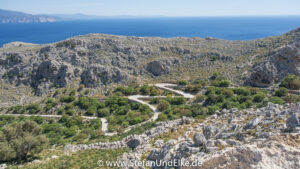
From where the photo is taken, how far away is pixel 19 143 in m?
18.1

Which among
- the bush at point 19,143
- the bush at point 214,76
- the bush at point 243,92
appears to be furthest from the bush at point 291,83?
the bush at point 19,143

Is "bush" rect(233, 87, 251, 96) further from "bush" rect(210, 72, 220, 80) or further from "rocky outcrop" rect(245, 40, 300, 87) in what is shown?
"bush" rect(210, 72, 220, 80)

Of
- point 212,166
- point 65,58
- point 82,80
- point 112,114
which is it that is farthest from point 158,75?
point 212,166

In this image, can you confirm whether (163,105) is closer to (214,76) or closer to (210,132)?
(214,76)

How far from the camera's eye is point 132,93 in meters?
48.8

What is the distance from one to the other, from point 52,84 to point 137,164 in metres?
56.6

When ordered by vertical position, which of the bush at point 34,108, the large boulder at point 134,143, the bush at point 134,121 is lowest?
the bush at point 34,108

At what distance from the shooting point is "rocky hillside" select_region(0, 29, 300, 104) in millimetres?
60062

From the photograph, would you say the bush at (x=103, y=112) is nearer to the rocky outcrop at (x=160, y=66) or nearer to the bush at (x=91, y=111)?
the bush at (x=91, y=111)

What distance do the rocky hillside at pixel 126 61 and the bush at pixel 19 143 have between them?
40741mm

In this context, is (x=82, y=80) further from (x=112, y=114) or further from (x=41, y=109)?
(x=112, y=114)

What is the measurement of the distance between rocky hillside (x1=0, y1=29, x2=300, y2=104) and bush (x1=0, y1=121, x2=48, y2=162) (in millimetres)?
40741

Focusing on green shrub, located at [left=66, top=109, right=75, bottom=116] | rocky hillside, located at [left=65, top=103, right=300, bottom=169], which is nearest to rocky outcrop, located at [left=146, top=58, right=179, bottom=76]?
green shrub, located at [left=66, top=109, right=75, bottom=116]

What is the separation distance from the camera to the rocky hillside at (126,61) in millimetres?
60062
